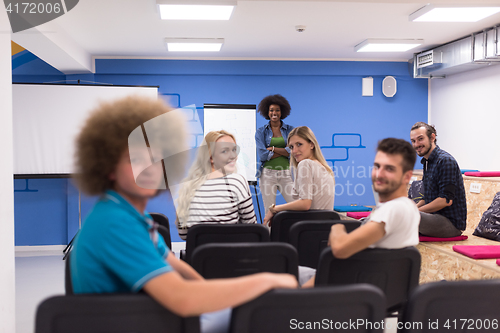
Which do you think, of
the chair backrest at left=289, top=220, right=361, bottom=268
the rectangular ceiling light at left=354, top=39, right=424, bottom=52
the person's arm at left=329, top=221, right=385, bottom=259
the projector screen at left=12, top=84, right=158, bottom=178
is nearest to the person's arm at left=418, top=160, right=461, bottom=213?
the chair backrest at left=289, top=220, right=361, bottom=268

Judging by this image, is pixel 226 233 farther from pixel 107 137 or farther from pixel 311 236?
pixel 107 137

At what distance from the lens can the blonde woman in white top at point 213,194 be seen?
7.34ft

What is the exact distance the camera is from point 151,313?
0.87 meters

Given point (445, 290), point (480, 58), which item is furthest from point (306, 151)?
point (480, 58)

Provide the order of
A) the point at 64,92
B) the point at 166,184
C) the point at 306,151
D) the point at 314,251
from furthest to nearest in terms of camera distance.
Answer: the point at 64,92
the point at 306,151
the point at 314,251
the point at 166,184

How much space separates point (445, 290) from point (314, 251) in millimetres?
1218

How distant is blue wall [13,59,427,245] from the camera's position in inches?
209

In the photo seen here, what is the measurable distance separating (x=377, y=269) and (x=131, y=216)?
1.00m

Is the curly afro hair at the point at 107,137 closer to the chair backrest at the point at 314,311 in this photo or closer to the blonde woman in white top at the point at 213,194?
the chair backrest at the point at 314,311

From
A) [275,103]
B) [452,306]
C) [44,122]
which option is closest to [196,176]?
[452,306]

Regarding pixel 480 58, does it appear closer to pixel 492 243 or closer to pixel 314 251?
pixel 492 243

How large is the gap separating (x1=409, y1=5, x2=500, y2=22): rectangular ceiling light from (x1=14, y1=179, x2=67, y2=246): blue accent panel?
4637mm

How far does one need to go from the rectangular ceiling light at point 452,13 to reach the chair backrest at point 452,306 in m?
3.10

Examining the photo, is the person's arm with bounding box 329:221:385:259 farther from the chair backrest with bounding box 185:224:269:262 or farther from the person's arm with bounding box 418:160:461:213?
the person's arm with bounding box 418:160:461:213
